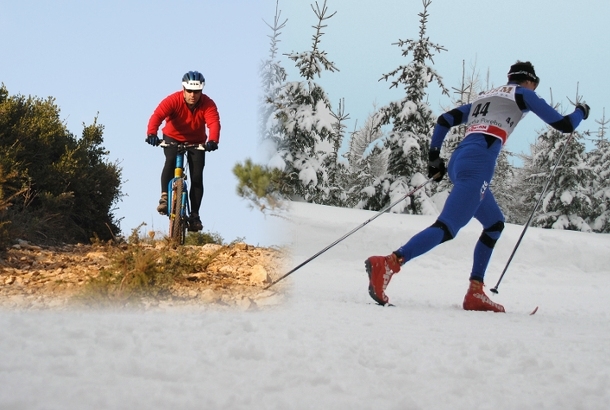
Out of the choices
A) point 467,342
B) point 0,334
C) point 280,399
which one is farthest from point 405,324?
point 0,334

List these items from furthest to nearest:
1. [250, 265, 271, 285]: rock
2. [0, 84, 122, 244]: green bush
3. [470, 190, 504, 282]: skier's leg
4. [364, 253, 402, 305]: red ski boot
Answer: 1. [0, 84, 122, 244]: green bush
2. [470, 190, 504, 282]: skier's leg
3. [250, 265, 271, 285]: rock
4. [364, 253, 402, 305]: red ski boot

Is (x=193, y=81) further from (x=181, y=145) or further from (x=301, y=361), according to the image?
(x=301, y=361)

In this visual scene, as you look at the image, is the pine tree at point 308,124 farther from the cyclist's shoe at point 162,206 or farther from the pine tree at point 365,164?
the cyclist's shoe at point 162,206

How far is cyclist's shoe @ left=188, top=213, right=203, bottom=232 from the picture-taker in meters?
6.02

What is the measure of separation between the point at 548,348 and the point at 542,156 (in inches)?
972

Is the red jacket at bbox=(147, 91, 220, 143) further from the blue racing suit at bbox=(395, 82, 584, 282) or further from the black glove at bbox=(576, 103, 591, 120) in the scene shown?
the black glove at bbox=(576, 103, 591, 120)

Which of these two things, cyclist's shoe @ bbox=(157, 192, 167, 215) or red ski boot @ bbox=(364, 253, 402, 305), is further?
cyclist's shoe @ bbox=(157, 192, 167, 215)

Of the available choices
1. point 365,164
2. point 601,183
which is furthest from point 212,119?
point 601,183

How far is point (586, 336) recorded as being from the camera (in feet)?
9.84

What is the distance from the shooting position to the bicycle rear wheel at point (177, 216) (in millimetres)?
5852

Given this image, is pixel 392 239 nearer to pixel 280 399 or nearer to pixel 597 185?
pixel 280 399

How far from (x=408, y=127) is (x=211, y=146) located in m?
13.3

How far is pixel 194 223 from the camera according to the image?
6031mm

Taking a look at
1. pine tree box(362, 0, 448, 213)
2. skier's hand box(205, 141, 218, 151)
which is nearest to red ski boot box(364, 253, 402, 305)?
skier's hand box(205, 141, 218, 151)
